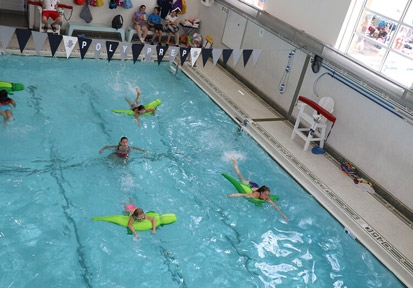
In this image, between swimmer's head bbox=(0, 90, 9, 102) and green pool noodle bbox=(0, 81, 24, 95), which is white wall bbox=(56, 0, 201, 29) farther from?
swimmer's head bbox=(0, 90, 9, 102)

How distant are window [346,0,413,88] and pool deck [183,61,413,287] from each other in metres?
2.05

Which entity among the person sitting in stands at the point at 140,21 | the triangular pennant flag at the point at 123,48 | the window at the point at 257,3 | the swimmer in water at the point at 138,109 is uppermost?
the window at the point at 257,3

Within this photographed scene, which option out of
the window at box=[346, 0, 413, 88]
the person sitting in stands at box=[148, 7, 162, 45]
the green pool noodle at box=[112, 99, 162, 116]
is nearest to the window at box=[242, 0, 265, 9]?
the person sitting in stands at box=[148, 7, 162, 45]

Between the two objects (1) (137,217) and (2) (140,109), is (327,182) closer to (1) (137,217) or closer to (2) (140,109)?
(1) (137,217)

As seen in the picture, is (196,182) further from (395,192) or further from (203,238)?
(395,192)

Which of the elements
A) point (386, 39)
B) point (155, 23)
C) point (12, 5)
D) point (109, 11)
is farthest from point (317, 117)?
point (12, 5)

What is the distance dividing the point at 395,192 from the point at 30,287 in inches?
235

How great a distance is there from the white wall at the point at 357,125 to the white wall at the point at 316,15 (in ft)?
0.40

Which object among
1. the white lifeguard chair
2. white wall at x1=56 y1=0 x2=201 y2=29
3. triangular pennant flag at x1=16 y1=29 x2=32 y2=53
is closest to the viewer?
triangular pennant flag at x1=16 y1=29 x2=32 y2=53

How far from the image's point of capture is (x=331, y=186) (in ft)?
24.0

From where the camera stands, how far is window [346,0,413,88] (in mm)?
7000

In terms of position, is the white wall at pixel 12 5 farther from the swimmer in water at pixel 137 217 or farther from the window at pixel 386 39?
the window at pixel 386 39

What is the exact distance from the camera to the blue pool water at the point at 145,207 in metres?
5.11

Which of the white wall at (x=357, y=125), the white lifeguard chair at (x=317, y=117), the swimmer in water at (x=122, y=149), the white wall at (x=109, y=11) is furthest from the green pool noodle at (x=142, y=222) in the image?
the white wall at (x=109, y=11)
